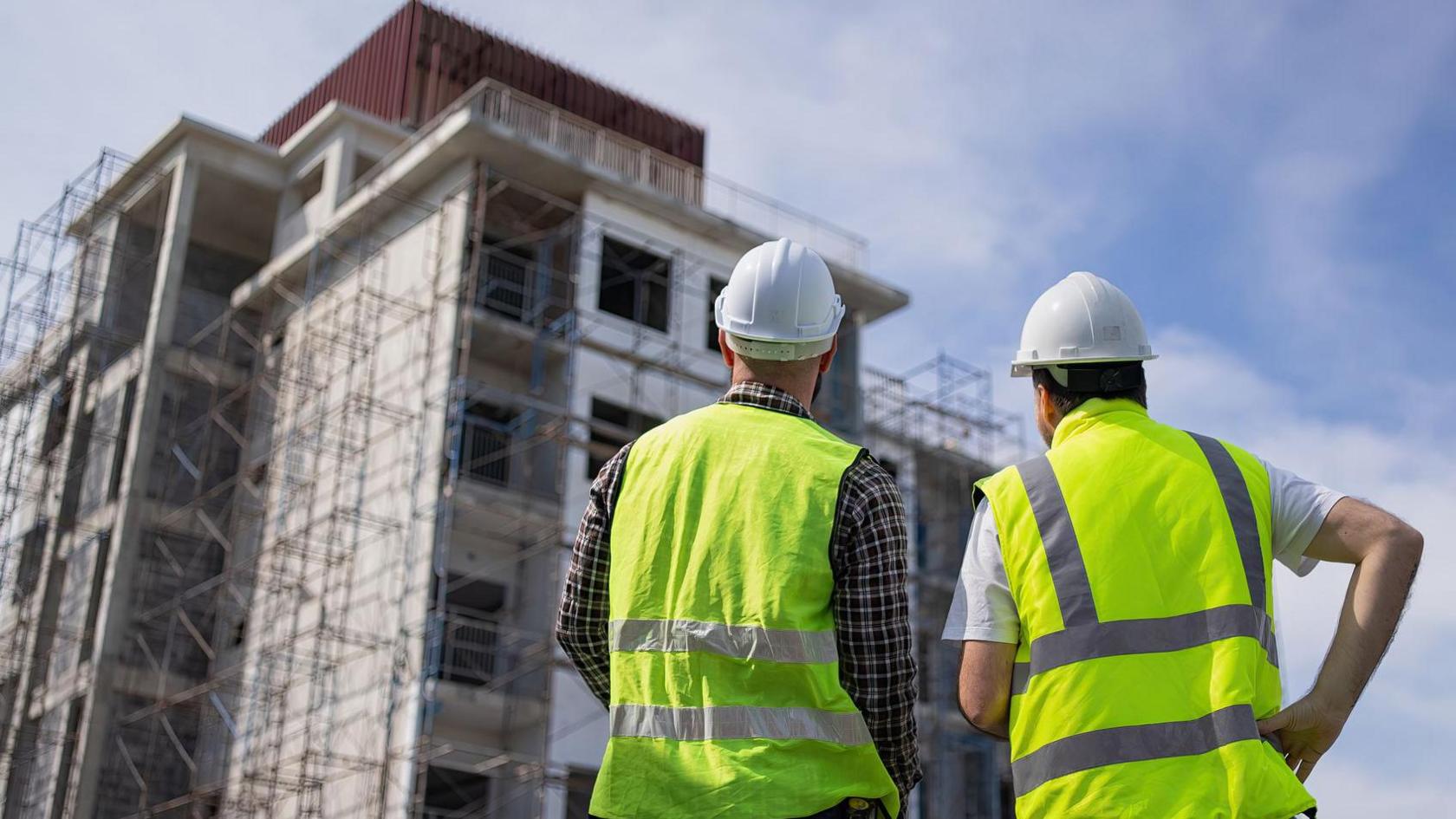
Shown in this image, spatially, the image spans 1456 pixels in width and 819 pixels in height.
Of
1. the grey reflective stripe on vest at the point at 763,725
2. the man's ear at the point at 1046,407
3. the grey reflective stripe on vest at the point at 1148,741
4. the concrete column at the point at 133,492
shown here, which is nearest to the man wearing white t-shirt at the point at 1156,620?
the grey reflective stripe on vest at the point at 1148,741

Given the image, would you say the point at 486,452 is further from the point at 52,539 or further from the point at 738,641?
the point at 738,641

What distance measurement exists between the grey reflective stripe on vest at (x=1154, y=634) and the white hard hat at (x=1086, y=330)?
64cm

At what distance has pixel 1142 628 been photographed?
9.00 feet

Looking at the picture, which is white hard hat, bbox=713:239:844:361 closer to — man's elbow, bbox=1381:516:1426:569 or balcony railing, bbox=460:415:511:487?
man's elbow, bbox=1381:516:1426:569

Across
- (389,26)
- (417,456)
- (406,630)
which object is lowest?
(406,630)

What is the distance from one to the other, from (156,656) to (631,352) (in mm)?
8384

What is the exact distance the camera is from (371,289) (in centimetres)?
2123

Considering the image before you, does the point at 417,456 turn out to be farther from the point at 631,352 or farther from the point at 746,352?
the point at 746,352

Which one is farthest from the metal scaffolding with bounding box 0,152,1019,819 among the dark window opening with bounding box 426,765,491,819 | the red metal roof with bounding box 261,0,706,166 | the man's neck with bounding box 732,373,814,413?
the man's neck with bounding box 732,373,814,413

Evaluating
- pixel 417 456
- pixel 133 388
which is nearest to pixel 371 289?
pixel 417 456

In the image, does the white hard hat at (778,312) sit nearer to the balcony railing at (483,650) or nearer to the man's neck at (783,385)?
the man's neck at (783,385)

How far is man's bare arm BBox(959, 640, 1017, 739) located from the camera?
9.34ft

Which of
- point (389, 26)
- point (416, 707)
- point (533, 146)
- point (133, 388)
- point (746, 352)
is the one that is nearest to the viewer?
point (746, 352)

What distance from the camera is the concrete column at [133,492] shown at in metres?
21.0
